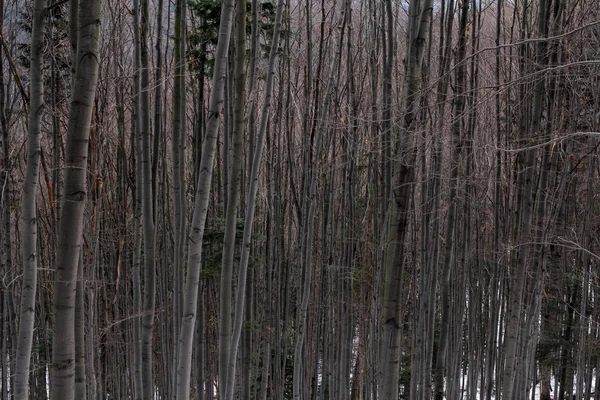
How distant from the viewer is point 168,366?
7.90 meters

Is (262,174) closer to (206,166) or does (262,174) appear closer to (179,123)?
(179,123)

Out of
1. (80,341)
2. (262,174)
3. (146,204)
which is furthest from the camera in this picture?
(262,174)

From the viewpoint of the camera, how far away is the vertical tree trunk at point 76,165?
6.57ft

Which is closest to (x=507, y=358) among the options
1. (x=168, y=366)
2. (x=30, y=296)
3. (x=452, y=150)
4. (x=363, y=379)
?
(x=452, y=150)

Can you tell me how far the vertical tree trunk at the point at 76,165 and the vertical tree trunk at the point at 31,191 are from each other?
0.73 metres

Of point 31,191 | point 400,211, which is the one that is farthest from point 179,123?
point 400,211

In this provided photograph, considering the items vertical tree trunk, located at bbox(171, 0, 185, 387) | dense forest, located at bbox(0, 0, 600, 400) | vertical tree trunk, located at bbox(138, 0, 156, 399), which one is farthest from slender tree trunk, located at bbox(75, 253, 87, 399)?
vertical tree trunk, located at bbox(171, 0, 185, 387)

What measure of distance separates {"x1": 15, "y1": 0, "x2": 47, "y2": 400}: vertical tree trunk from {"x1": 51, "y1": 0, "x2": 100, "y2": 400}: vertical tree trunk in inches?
28.7

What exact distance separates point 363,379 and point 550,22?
734 centimetres

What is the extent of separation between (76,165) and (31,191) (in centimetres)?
101

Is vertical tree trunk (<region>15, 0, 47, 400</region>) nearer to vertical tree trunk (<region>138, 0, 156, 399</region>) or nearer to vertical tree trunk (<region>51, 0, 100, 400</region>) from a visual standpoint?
vertical tree trunk (<region>51, 0, 100, 400</region>)

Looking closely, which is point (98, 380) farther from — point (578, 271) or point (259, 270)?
point (578, 271)

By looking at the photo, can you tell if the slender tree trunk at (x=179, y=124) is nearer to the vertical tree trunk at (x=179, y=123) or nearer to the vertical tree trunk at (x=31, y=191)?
the vertical tree trunk at (x=179, y=123)

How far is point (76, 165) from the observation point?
6.57 feet
